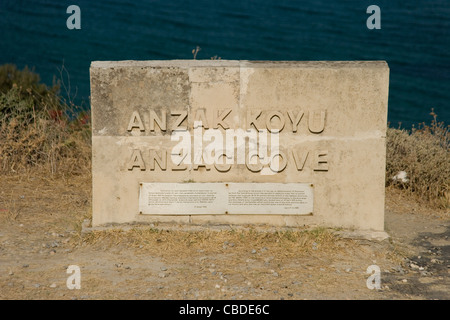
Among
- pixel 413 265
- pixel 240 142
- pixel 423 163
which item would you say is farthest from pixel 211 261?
pixel 423 163

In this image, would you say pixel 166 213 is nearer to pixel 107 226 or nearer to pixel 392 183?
pixel 107 226

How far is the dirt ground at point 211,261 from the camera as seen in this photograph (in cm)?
509

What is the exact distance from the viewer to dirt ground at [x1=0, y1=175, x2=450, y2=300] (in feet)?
16.7

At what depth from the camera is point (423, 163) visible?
831 cm

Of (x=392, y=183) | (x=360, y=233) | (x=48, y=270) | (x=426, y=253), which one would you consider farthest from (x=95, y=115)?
(x=392, y=183)

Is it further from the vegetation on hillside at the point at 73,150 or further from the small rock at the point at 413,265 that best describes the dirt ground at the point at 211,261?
the vegetation on hillside at the point at 73,150

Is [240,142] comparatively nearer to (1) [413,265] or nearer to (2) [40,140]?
(1) [413,265]

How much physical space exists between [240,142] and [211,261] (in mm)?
1227

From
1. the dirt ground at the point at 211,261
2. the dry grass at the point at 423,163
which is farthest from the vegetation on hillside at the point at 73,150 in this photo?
the dirt ground at the point at 211,261

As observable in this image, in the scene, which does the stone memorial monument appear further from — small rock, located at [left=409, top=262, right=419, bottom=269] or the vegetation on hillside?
the vegetation on hillside

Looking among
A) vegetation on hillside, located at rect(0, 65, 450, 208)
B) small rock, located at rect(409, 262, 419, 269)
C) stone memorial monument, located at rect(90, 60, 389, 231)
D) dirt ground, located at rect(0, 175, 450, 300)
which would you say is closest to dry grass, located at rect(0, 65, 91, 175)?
vegetation on hillside, located at rect(0, 65, 450, 208)

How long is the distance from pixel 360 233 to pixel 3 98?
5.68 meters

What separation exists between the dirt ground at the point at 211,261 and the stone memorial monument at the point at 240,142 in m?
0.25

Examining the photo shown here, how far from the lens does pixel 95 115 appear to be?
20.0 feet
